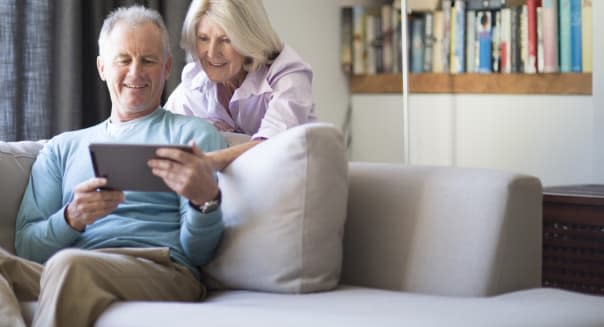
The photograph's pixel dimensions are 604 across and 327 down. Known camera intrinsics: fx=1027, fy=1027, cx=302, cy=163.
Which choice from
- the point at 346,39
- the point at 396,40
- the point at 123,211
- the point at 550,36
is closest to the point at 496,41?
the point at 550,36

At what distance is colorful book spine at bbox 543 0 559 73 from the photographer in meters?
3.91

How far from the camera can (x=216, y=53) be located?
2.61 metres

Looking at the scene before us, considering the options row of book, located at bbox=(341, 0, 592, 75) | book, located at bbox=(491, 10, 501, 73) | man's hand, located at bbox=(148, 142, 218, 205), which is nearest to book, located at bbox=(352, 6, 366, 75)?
row of book, located at bbox=(341, 0, 592, 75)

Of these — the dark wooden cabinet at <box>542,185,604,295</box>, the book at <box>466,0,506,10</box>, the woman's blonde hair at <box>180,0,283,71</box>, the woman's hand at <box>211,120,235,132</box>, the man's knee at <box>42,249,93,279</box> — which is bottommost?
the dark wooden cabinet at <box>542,185,604,295</box>

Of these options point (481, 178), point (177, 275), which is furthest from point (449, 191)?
point (177, 275)

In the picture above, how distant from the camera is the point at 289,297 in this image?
200 cm

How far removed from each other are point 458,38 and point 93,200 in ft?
8.06

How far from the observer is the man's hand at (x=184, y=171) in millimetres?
1981

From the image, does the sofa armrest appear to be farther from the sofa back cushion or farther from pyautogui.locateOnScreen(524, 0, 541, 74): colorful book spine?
pyautogui.locateOnScreen(524, 0, 541, 74): colorful book spine

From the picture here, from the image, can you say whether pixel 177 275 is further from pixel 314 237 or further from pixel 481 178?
pixel 481 178

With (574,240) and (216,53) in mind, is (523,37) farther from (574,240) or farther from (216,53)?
(216,53)

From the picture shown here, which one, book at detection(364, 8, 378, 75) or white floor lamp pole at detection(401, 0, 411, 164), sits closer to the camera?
white floor lamp pole at detection(401, 0, 411, 164)

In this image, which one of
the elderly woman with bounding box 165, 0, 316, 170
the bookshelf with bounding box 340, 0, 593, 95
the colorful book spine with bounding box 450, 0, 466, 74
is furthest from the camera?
the colorful book spine with bounding box 450, 0, 466, 74

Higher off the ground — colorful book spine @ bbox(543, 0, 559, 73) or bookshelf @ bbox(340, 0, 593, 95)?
colorful book spine @ bbox(543, 0, 559, 73)
